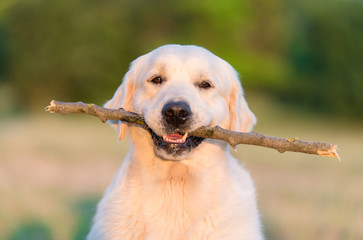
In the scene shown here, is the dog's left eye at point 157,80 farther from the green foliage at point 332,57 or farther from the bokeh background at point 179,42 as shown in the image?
the green foliage at point 332,57

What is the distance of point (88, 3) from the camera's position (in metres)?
28.9

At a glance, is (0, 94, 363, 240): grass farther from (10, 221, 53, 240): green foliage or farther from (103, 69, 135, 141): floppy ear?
(103, 69, 135, 141): floppy ear

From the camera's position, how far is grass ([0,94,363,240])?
6102 mm

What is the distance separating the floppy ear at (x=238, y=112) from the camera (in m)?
4.45

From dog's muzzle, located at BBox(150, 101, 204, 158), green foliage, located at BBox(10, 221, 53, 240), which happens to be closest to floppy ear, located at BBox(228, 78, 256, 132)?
dog's muzzle, located at BBox(150, 101, 204, 158)

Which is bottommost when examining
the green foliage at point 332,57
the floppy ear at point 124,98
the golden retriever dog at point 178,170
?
the golden retriever dog at point 178,170

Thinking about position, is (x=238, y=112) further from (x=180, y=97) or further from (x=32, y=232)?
(x=32, y=232)

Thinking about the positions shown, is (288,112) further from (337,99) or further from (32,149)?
(32,149)

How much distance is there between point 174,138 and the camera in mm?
3924

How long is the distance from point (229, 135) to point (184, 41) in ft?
88.5

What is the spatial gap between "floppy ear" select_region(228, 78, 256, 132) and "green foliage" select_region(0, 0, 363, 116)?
1984 centimetres

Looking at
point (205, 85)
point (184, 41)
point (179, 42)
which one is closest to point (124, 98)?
point (205, 85)

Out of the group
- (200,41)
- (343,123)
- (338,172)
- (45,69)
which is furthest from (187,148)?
(200,41)

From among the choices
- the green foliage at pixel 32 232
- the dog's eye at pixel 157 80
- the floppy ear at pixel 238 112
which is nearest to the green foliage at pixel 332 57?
the green foliage at pixel 32 232
